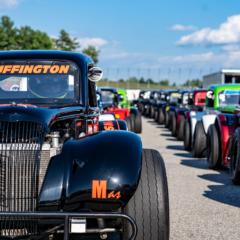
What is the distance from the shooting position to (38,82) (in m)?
6.42

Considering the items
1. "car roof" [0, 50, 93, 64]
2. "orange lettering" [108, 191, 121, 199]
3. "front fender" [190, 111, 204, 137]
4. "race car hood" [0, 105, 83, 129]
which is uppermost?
"car roof" [0, 50, 93, 64]

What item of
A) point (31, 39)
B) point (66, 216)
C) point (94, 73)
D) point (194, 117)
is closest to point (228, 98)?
point (194, 117)

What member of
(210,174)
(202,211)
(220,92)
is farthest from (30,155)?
(220,92)

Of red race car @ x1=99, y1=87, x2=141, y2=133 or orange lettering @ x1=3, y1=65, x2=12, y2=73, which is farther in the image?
red race car @ x1=99, y1=87, x2=141, y2=133

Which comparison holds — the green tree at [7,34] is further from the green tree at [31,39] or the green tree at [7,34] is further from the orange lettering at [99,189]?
the orange lettering at [99,189]

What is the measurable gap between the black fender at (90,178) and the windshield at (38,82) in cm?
155

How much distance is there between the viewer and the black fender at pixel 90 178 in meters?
4.59

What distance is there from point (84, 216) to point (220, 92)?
405 inches

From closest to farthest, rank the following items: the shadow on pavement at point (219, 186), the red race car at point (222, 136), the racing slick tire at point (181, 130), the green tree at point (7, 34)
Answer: the shadow on pavement at point (219, 186), the red race car at point (222, 136), the racing slick tire at point (181, 130), the green tree at point (7, 34)

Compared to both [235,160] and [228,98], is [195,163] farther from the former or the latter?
[235,160]

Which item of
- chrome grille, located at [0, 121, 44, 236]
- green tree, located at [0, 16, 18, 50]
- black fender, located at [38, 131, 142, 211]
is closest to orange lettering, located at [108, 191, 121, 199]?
black fender, located at [38, 131, 142, 211]

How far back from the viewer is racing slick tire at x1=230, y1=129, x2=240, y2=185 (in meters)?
9.48

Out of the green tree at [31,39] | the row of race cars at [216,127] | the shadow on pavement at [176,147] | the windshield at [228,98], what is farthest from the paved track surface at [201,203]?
the green tree at [31,39]

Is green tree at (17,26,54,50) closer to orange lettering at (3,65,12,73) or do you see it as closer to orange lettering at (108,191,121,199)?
orange lettering at (3,65,12,73)
